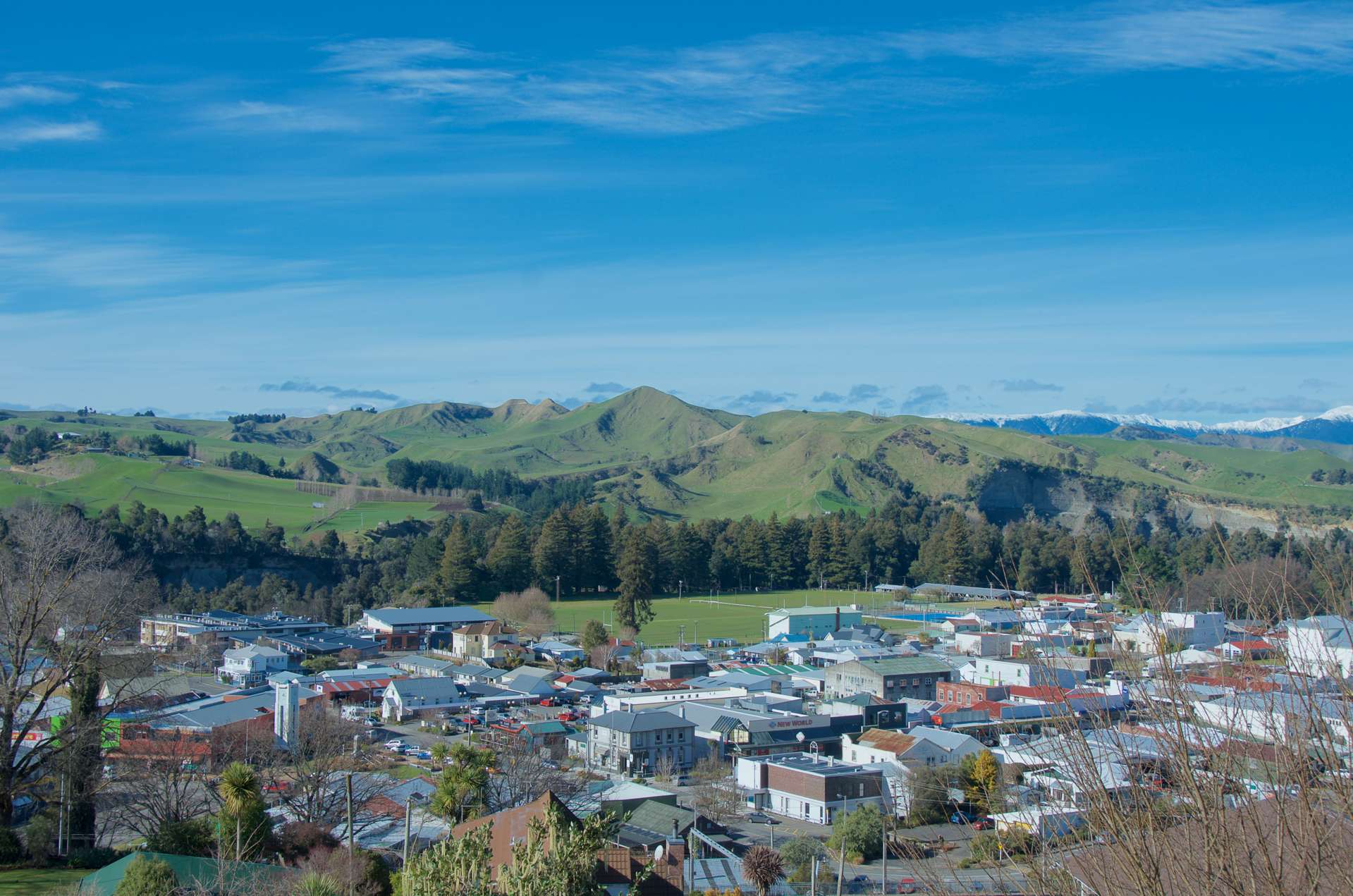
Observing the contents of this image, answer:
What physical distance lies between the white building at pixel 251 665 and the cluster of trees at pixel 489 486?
38582 mm

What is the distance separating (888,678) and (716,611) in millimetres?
17386

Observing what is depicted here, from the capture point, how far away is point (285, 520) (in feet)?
177

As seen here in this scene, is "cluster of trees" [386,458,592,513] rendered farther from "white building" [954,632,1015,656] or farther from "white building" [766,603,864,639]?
"white building" [954,632,1015,656]

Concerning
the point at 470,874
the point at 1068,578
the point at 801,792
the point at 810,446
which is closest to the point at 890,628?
the point at 1068,578

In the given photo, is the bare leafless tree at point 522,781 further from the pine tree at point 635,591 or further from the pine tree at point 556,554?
the pine tree at point 556,554

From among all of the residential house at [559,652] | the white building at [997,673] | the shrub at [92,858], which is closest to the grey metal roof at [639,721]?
the white building at [997,673]

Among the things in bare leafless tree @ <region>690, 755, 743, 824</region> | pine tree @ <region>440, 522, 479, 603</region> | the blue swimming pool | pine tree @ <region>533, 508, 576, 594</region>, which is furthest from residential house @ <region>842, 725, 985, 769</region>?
pine tree @ <region>533, 508, 576, 594</region>

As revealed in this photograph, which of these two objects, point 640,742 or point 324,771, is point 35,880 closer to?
point 324,771

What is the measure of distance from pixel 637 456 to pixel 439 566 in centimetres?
9487

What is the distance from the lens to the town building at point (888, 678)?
25047 millimetres

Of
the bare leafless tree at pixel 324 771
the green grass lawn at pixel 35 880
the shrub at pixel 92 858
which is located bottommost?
the bare leafless tree at pixel 324 771

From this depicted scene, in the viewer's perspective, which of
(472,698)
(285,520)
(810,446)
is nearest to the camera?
(472,698)

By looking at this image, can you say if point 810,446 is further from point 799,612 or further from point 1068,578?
point 799,612

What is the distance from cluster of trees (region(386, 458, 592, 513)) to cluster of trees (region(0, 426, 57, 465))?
20226 millimetres
